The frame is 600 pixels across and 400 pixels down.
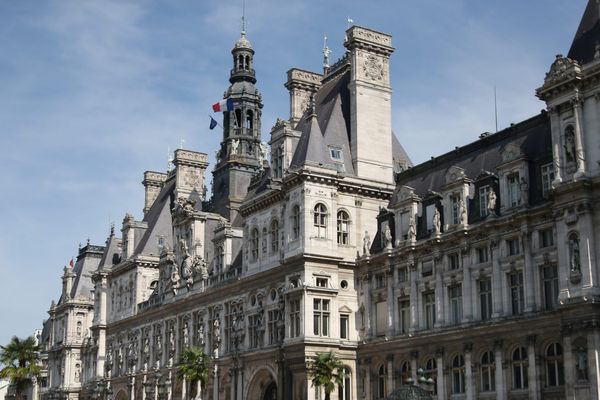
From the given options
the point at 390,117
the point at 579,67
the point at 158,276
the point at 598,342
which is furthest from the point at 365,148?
the point at 158,276

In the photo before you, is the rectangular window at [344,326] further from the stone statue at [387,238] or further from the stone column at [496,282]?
the stone column at [496,282]

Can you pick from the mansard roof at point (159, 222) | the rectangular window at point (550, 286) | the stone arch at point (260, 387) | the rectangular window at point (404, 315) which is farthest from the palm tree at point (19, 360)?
the rectangular window at point (550, 286)

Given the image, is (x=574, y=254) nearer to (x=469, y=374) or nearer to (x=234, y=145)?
(x=469, y=374)

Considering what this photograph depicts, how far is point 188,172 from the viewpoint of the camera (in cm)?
10294

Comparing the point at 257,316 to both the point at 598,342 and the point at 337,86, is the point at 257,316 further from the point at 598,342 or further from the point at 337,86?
the point at 598,342

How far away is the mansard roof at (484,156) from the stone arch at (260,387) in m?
16.5

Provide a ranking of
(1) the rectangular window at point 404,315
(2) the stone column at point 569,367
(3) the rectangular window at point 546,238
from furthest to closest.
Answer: (1) the rectangular window at point 404,315
(3) the rectangular window at point 546,238
(2) the stone column at point 569,367

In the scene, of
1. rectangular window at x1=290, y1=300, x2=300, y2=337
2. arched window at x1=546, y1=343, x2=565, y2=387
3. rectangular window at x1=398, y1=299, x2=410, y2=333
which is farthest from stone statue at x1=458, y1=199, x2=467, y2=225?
rectangular window at x1=290, y1=300, x2=300, y2=337

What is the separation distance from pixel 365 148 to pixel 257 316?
612 inches

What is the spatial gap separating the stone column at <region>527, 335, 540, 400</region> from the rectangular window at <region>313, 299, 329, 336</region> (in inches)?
676

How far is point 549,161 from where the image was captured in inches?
2013

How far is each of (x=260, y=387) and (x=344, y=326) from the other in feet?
32.1

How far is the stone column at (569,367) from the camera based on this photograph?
149 feet

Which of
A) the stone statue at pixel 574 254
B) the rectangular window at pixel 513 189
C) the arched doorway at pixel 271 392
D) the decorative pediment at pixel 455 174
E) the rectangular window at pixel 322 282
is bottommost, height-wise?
the arched doorway at pixel 271 392
